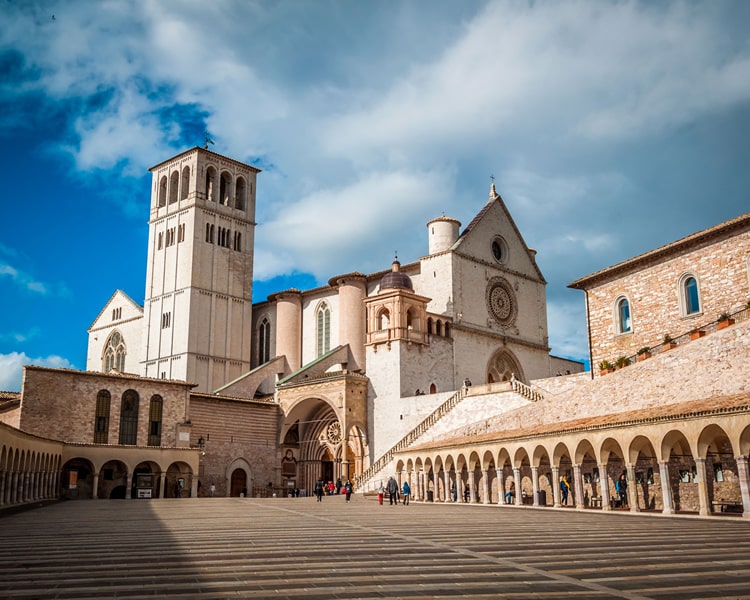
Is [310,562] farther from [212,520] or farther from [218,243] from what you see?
[218,243]

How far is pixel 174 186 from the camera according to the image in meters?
62.3

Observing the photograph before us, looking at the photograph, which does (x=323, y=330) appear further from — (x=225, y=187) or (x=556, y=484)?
(x=556, y=484)

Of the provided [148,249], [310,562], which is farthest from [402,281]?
[310,562]

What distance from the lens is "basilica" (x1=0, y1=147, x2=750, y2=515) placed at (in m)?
23.8

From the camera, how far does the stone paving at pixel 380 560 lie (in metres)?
8.09

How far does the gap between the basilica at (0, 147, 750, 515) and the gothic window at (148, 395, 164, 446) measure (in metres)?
0.08

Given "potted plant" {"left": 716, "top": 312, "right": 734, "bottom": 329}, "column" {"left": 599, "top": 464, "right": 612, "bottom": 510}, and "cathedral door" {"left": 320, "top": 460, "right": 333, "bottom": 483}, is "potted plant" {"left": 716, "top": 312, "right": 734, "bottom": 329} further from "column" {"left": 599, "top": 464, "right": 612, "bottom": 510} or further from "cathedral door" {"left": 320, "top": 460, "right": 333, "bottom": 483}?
"cathedral door" {"left": 320, "top": 460, "right": 333, "bottom": 483}

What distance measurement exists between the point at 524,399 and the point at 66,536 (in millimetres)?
25099

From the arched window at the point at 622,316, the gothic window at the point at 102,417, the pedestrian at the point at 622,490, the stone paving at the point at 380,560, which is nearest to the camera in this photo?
the stone paving at the point at 380,560

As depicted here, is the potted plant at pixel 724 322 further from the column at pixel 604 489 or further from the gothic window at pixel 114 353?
the gothic window at pixel 114 353

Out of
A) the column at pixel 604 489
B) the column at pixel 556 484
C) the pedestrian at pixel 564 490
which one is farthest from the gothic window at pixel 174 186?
the column at pixel 604 489

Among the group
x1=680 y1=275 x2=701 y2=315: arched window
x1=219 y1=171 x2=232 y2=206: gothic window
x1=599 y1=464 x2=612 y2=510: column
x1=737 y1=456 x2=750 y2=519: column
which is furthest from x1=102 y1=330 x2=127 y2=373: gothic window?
x1=737 y1=456 x2=750 y2=519: column

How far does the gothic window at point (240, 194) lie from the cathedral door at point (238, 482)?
25320 mm

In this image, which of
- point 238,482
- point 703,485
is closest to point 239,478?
point 238,482
